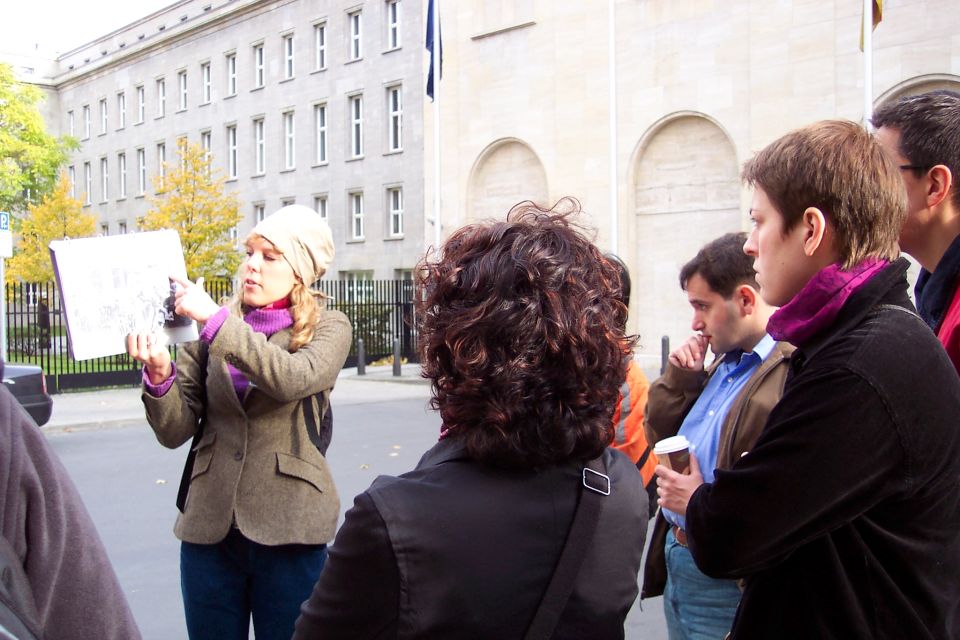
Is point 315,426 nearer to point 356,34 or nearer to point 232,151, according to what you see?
point 356,34

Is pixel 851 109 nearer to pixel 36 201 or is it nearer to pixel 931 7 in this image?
pixel 931 7

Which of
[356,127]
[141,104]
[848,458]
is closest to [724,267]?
[848,458]

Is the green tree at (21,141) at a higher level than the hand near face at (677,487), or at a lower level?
higher

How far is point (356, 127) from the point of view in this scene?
37312 mm

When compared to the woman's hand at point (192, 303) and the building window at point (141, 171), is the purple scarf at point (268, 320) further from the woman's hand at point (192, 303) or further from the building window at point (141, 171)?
the building window at point (141, 171)

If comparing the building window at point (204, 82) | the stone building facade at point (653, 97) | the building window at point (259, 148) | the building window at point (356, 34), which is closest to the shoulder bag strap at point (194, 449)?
the stone building facade at point (653, 97)

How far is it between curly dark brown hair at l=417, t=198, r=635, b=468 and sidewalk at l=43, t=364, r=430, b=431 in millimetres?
9555

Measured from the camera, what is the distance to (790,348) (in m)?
2.75

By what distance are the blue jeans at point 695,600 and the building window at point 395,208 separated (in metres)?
33.4

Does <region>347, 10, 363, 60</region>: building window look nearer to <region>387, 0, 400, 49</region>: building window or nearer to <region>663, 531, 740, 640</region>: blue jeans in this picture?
<region>387, 0, 400, 49</region>: building window

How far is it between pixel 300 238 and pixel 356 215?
1382 inches

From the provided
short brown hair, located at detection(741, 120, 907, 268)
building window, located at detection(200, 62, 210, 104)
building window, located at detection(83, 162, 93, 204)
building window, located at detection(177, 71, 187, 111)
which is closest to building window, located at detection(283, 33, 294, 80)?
building window, located at detection(200, 62, 210, 104)

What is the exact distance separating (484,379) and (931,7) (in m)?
23.2

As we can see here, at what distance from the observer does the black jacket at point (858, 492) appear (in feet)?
5.31
